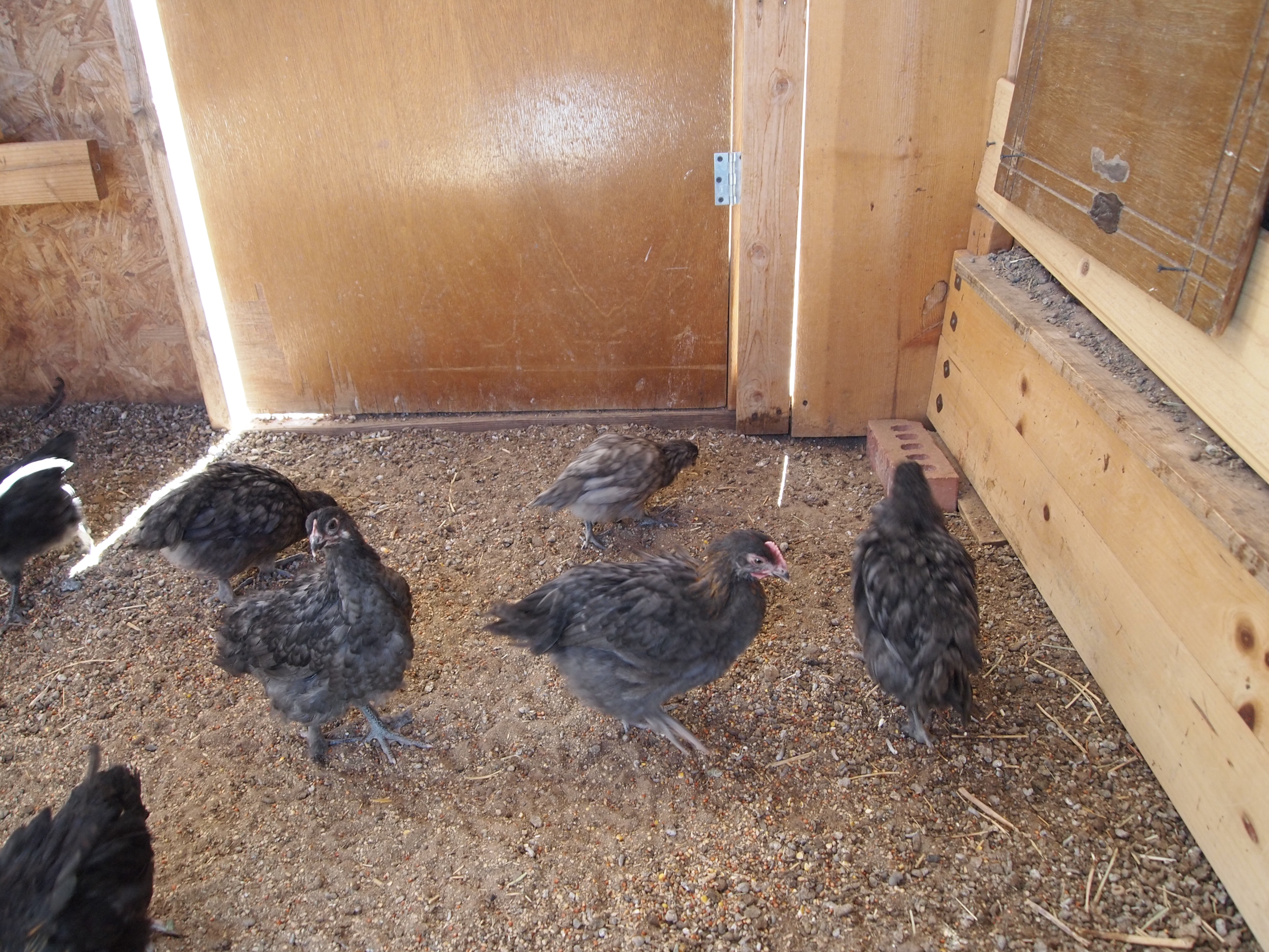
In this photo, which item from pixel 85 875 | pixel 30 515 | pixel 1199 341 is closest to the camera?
pixel 85 875

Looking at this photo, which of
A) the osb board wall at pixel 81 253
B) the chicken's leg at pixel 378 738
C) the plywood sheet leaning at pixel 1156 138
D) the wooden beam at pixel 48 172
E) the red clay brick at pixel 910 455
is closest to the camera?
the plywood sheet leaning at pixel 1156 138

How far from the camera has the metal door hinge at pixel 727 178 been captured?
4.26 metres

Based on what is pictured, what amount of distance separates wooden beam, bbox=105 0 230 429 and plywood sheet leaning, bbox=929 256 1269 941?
159 inches

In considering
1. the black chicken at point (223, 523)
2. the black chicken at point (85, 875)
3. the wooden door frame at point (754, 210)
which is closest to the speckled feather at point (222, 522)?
the black chicken at point (223, 523)

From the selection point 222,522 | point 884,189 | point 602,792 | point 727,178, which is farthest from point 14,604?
point 884,189

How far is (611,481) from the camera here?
3.81 metres

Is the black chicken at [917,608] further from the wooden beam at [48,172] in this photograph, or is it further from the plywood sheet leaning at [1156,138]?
the wooden beam at [48,172]

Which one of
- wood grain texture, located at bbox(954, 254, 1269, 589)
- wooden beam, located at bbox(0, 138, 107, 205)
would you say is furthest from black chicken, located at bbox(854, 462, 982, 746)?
wooden beam, located at bbox(0, 138, 107, 205)

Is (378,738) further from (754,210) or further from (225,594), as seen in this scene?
(754,210)

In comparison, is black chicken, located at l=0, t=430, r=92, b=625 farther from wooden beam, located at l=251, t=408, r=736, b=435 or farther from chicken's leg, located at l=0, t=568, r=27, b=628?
wooden beam, located at l=251, t=408, r=736, b=435

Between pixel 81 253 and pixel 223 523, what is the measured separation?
2.63 metres

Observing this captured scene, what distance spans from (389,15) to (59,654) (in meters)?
3.24

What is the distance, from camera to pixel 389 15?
13.3 feet

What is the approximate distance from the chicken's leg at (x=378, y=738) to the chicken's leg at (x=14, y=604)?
1743 millimetres
